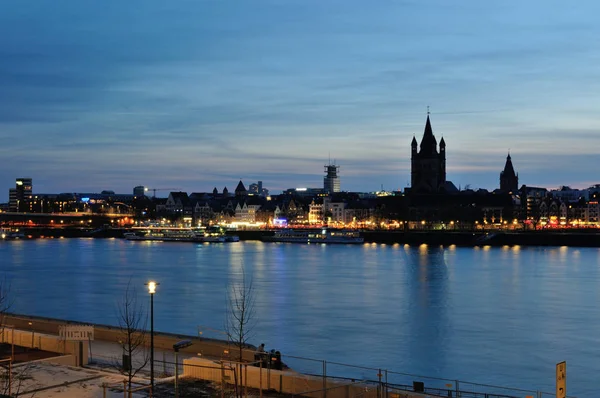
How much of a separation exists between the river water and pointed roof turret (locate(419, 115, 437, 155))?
66345 millimetres

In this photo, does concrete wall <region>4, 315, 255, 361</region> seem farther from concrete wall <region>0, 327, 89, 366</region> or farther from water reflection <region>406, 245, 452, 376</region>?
water reflection <region>406, 245, 452, 376</region>

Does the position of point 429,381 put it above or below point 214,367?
below

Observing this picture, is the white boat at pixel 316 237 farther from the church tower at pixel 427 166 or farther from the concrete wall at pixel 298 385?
the concrete wall at pixel 298 385

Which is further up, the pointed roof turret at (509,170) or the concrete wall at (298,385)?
the pointed roof turret at (509,170)

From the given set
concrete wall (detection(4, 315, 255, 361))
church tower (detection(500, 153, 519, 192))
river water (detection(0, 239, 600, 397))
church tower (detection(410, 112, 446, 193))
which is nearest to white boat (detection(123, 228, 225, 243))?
church tower (detection(410, 112, 446, 193))

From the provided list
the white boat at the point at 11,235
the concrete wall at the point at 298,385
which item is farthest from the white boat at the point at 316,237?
the concrete wall at the point at 298,385

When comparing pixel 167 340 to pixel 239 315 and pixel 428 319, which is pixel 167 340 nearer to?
pixel 239 315

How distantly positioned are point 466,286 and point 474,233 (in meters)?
58.2

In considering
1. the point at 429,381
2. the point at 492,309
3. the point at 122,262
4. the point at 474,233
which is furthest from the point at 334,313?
the point at 474,233

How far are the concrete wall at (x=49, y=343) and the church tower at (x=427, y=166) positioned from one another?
11709 cm

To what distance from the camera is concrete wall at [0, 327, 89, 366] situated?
16156mm

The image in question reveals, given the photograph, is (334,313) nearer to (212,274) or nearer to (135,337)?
(135,337)

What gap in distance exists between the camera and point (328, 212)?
5600 inches

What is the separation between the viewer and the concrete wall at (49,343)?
16.2 metres
